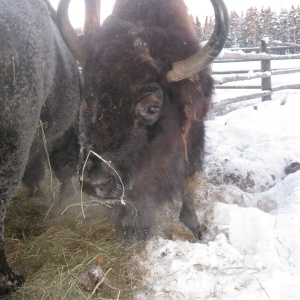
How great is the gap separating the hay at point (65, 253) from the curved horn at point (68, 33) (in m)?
1.56

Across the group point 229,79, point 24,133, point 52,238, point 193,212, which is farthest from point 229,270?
point 229,79

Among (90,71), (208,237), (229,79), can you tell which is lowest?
(208,237)

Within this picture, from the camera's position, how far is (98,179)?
233 cm

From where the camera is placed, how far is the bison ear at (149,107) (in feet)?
8.07

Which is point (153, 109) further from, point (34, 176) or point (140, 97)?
point (34, 176)

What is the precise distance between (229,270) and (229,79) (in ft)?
20.8

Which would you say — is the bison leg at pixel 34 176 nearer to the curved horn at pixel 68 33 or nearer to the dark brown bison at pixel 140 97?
the dark brown bison at pixel 140 97

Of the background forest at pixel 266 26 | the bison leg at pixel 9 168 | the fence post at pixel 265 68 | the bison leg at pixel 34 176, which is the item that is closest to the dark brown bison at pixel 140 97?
the bison leg at pixel 9 168

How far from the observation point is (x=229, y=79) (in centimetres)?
827

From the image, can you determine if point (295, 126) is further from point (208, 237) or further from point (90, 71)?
point (90, 71)

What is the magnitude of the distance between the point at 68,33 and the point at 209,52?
1122 mm

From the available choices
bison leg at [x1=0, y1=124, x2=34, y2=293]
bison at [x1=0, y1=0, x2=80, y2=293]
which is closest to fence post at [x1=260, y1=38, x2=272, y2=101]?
bison at [x1=0, y1=0, x2=80, y2=293]

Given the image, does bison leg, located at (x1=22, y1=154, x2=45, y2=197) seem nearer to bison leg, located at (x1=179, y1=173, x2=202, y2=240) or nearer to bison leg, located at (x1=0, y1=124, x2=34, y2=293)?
bison leg, located at (x1=0, y1=124, x2=34, y2=293)

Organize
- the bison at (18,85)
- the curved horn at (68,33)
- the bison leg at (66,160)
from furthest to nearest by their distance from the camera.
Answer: the bison leg at (66,160)
the curved horn at (68,33)
the bison at (18,85)
